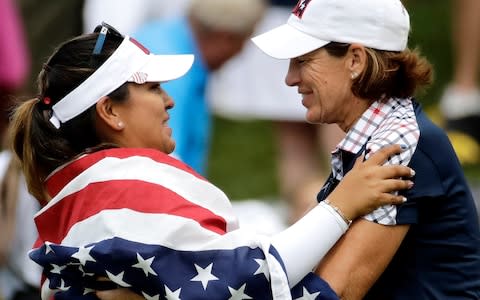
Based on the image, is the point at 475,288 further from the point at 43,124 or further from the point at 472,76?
the point at 472,76

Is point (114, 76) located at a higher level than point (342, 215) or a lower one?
higher

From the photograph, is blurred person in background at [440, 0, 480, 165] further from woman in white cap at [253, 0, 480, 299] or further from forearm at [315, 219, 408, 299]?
forearm at [315, 219, 408, 299]

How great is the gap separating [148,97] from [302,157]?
394 cm

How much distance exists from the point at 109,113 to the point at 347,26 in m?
0.76

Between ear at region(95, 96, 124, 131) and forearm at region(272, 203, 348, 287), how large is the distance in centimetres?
61

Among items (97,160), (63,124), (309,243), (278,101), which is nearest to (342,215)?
(309,243)

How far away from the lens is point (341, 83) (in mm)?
4180

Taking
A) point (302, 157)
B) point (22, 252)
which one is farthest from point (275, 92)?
point (22, 252)

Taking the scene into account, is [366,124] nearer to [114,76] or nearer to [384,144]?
[384,144]

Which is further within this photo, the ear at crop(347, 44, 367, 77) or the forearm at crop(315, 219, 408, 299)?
the ear at crop(347, 44, 367, 77)

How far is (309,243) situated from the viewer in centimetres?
400

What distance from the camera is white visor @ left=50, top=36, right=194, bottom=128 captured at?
421cm

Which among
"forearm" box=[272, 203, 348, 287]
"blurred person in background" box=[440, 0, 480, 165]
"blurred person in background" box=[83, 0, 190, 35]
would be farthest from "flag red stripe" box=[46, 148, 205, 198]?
"blurred person in background" box=[440, 0, 480, 165]

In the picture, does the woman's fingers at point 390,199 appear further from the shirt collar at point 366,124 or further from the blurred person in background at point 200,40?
the blurred person in background at point 200,40
